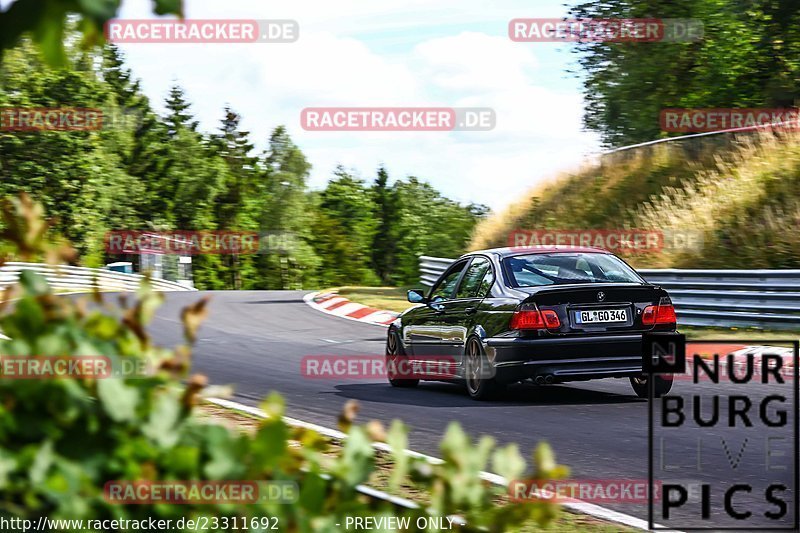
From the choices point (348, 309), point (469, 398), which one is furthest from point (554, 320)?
point (348, 309)

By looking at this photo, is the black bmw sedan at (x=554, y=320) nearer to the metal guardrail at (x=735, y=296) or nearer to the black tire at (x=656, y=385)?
the black tire at (x=656, y=385)

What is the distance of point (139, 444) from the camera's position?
82.0 inches

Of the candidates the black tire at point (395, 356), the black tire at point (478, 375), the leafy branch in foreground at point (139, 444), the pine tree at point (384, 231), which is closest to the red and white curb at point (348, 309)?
the black tire at point (395, 356)

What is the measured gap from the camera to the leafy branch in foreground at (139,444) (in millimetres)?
2004

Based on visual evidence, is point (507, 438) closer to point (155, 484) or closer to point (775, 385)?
point (775, 385)

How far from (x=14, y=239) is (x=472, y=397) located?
29.6ft

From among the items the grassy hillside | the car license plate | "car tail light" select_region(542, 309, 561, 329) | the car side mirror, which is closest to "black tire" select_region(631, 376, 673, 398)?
the car license plate

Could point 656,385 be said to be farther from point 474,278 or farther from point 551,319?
point 474,278

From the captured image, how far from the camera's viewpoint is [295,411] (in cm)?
1026

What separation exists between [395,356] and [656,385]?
10.8ft

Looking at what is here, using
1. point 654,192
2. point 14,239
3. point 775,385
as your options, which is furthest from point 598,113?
point 14,239

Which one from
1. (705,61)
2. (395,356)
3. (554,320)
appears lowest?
(395,356)

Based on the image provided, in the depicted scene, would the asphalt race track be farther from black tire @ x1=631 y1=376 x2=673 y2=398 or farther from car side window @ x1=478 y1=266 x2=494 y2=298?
car side window @ x1=478 y1=266 x2=494 y2=298

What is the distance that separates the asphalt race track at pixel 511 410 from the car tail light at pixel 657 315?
802 millimetres
